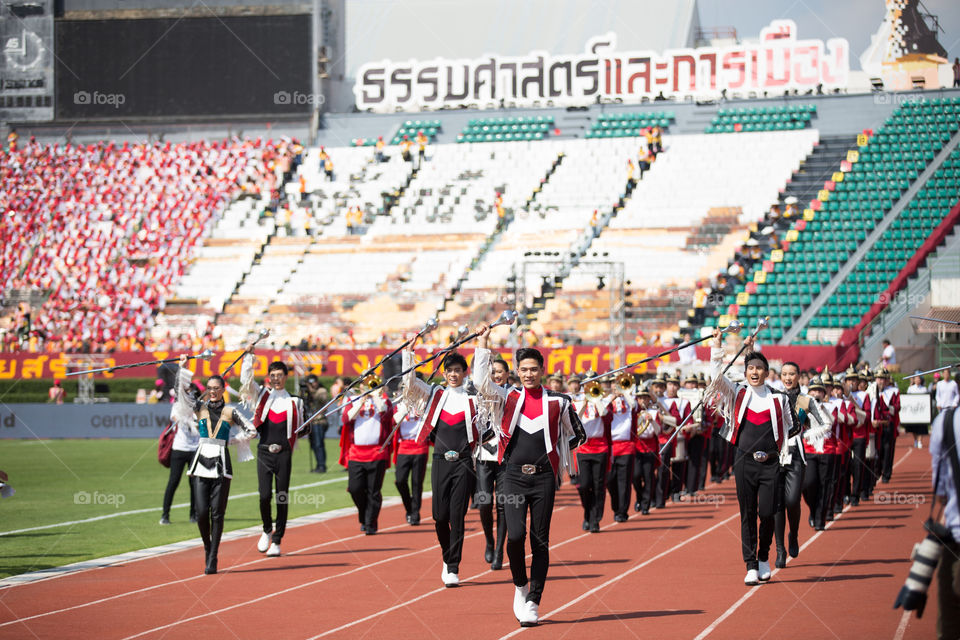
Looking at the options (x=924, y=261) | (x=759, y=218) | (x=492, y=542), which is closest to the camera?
(x=492, y=542)

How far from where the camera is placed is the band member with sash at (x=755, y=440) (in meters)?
10.7

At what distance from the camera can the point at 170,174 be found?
5022cm

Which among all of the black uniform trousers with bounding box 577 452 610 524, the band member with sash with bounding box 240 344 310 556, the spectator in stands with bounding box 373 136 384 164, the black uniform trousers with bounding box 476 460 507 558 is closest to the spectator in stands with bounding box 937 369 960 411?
the black uniform trousers with bounding box 577 452 610 524

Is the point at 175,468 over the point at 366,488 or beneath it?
over

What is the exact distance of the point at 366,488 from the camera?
15.0 meters

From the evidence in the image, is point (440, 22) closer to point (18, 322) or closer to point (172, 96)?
point (172, 96)

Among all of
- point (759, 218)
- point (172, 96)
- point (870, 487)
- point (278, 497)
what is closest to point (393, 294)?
point (759, 218)

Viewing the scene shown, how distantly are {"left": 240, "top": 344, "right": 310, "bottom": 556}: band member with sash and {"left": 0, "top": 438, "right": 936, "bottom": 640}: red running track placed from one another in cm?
35

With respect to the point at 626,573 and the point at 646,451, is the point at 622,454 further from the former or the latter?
the point at 626,573

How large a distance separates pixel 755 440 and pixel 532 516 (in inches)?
98.7

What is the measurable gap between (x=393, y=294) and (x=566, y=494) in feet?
74.6

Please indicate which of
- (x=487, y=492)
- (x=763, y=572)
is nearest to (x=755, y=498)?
(x=763, y=572)

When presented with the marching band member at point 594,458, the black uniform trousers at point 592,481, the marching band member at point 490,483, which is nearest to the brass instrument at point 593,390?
the marching band member at point 594,458

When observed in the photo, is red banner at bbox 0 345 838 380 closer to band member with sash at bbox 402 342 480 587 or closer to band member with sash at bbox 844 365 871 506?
band member with sash at bbox 844 365 871 506
